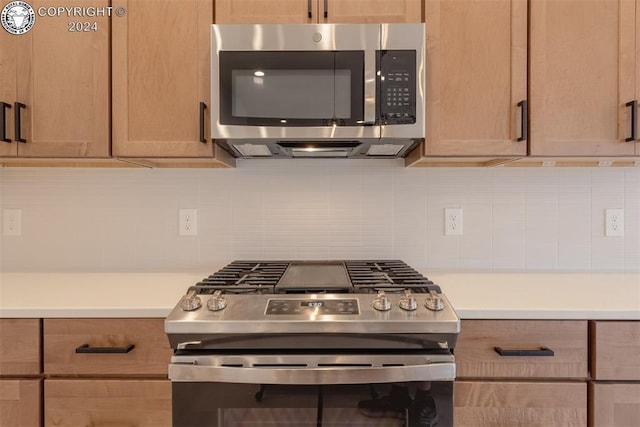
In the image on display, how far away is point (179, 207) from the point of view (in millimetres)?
1698

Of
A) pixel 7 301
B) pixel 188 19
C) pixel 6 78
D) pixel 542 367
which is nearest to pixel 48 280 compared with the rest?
pixel 7 301

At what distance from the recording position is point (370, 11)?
4.43 ft

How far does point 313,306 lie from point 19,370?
2.70ft

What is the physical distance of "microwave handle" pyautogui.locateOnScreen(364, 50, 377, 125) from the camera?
50.7 inches

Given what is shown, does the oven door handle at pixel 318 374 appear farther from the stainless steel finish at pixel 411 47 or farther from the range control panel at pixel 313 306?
the stainless steel finish at pixel 411 47

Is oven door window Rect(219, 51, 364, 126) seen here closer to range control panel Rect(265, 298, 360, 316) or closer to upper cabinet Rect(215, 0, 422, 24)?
upper cabinet Rect(215, 0, 422, 24)

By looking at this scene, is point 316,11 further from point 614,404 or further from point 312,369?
point 614,404

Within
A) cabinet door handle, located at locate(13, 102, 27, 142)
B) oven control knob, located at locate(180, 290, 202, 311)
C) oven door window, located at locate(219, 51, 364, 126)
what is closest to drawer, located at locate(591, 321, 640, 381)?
oven door window, located at locate(219, 51, 364, 126)

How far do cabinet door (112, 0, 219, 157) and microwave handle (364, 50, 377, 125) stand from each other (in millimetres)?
519

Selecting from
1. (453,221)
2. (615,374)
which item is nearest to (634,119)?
(453,221)

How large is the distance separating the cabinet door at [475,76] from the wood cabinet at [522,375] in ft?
1.90

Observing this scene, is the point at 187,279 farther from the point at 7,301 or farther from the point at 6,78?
the point at 6,78

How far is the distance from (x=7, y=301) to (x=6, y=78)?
744mm

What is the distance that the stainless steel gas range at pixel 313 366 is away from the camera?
0.99 meters
